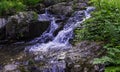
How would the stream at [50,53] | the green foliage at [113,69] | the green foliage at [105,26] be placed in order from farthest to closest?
the stream at [50,53]
the green foliage at [105,26]
the green foliage at [113,69]

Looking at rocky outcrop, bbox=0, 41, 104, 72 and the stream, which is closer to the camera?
rocky outcrop, bbox=0, 41, 104, 72

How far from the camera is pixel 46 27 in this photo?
471 inches

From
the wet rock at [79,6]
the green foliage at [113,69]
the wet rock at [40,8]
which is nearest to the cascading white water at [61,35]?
the wet rock at [79,6]

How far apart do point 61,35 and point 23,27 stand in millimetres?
1969

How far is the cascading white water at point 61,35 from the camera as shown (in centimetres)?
961

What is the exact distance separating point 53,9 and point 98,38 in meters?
7.59

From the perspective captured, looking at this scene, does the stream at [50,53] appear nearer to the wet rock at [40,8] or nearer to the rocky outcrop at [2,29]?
the rocky outcrop at [2,29]

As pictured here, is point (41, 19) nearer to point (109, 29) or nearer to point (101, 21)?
point (101, 21)

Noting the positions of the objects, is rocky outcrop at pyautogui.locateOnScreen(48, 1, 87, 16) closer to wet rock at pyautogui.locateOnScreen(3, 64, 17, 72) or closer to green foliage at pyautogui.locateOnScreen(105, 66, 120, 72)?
wet rock at pyautogui.locateOnScreen(3, 64, 17, 72)

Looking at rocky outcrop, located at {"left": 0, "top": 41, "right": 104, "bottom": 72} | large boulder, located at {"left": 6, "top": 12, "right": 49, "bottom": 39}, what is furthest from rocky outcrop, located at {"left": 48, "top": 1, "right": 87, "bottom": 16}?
rocky outcrop, located at {"left": 0, "top": 41, "right": 104, "bottom": 72}

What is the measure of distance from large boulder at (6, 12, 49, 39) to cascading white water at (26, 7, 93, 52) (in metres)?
0.39

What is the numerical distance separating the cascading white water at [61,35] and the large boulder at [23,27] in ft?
1.28

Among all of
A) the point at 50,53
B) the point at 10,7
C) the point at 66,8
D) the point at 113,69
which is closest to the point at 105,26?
the point at 113,69

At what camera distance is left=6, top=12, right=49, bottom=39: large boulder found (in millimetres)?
11273
